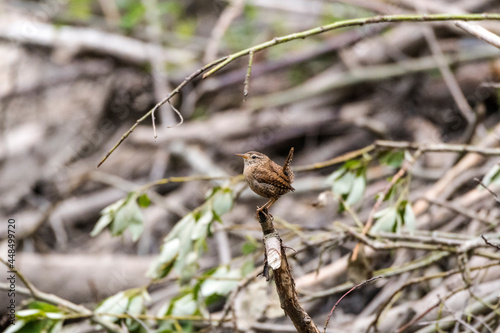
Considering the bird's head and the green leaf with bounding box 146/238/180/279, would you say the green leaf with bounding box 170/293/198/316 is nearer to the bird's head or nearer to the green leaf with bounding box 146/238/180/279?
the green leaf with bounding box 146/238/180/279

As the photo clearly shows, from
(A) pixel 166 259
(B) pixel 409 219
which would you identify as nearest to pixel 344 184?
(B) pixel 409 219

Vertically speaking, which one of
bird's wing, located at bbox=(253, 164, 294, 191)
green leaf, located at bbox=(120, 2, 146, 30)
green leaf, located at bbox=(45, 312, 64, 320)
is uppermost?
green leaf, located at bbox=(120, 2, 146, 30)

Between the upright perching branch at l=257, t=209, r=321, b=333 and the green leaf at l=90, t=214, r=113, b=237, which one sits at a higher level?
the green leaf at l=90, t=214, r=113, b=237

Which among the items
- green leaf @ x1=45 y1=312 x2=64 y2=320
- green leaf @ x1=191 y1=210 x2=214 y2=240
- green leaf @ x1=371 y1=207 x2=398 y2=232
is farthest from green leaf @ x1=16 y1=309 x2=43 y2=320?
green leaf @ x1=371 y1=207 x2=398 y2=232

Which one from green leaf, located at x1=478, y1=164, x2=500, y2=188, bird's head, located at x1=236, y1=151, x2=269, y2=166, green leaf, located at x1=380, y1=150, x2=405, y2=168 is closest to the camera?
bird's head, located at x1=236, y1=151, x2=269, y2=166

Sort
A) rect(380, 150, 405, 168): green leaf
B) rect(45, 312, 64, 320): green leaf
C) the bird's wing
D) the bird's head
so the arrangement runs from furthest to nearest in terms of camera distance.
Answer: rect(380, 150, 405, 168): green leaf → rect(45, 312, 64, 320): green leaf → the bird's head → the bird's wing

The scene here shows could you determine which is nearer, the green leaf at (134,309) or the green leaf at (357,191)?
the green leaf at (134,309)

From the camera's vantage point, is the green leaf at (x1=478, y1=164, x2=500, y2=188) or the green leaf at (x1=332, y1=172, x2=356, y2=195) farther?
the green leaf at (x1=332, y1=172, x2=356, y2=195)

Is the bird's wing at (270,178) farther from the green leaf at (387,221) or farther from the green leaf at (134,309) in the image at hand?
the green leaf at (134,309)

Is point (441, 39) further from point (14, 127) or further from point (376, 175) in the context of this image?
point (14, 127)

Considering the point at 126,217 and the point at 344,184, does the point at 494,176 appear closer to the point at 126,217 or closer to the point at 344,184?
the point at 344,184

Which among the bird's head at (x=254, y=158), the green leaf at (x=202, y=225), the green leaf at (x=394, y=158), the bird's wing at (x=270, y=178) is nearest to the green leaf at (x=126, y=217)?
the green leaf at (x=202, y=225)
